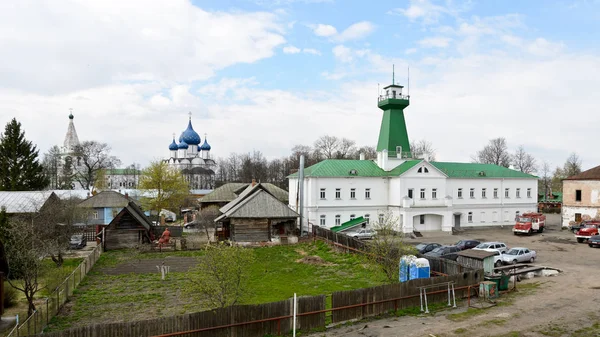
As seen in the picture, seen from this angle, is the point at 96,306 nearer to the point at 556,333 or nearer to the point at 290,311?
Answer: the point at 290,311

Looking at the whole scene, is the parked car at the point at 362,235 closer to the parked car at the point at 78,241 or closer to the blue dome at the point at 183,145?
the parked car at the point at 78,241

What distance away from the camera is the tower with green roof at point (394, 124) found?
48438 mm

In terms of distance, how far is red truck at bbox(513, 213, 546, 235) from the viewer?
42000 mm

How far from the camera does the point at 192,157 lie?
10750 cm

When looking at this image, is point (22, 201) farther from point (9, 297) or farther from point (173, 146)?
point (173, 146)

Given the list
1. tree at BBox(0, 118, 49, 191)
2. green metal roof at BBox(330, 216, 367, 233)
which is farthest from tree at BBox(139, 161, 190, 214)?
green metal roof at BBox(330, 216, 367, 233)

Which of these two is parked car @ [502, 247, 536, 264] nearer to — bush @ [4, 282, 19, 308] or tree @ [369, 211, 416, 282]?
tree @ [369, 211, 416, 282]

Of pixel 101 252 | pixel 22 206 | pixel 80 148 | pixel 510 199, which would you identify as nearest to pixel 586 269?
pixel 510 199

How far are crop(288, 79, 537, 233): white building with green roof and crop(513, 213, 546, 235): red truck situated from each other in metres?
5.64

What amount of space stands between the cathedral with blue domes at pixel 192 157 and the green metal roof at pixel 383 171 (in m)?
59.8

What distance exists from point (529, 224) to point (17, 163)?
55611mm

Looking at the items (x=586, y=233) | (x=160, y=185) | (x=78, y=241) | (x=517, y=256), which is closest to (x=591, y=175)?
(x=586, y=233)

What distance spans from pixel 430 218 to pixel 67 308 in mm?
35824

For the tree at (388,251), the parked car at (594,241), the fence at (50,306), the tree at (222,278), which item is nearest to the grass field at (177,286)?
the fence at (50,306)
